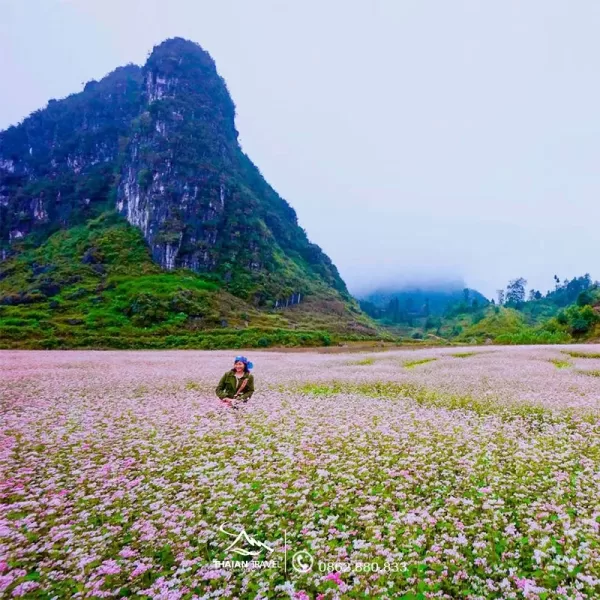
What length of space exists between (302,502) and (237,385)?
883 centimetres

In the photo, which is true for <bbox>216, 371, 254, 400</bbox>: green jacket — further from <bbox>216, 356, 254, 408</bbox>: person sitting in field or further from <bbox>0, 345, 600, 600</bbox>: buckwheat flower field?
<bbox>0, 345, 600, 600</bbox>: buckwheat flower field

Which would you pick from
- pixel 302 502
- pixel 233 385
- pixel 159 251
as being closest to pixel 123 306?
pixel 159 251

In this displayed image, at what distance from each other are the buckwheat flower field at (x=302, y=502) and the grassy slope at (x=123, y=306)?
6690 centimetres

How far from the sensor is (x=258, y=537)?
6.78m

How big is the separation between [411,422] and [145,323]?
329 ft

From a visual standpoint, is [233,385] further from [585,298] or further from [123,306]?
[123,306]

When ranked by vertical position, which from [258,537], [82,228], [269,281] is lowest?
[258,537]

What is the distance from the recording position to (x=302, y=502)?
306 inches

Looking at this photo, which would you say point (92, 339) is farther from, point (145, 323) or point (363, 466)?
point (363, 466)

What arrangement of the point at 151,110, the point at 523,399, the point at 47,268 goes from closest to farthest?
the point at 523,399 < the point at 47,268 < the point at 151,110

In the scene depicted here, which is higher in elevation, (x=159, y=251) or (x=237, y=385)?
(x=159, y=251)

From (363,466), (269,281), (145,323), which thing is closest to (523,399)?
(363,466)

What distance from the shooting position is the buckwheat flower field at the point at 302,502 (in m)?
5.66

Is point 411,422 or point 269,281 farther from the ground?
point 269,281
